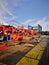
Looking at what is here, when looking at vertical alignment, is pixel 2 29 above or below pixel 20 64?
above

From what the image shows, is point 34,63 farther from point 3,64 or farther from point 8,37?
point 8,37

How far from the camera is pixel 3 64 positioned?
10.8 metres

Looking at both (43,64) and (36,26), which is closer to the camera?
(43,64)

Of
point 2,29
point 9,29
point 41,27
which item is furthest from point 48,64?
point 41,27

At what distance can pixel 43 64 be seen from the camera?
10859mm

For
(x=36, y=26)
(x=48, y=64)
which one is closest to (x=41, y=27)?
(x=36, y=26)

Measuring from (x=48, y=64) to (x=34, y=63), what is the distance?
1223 mm

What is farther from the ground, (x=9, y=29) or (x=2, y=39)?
(x=9, y=29)

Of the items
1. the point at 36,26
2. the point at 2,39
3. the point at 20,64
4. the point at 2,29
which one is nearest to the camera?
the point at 20,64

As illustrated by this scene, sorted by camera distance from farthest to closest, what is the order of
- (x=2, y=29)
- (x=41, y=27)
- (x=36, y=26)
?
(x=41, y=27) → (x=36, y=26) → (x=2, y=29)

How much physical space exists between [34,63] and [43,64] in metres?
0.79

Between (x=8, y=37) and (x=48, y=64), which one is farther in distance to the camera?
Answer: (x=8, y=37)

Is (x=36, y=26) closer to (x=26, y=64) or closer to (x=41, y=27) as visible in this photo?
(x=41, y=27)

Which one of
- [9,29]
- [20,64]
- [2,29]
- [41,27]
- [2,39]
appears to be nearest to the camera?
[20,64]
